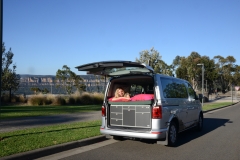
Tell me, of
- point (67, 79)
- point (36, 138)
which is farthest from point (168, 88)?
point (67, 79)

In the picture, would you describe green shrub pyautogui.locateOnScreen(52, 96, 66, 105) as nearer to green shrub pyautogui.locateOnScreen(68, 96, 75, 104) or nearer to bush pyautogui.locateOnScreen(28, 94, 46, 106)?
green shrub pyautogui.locateOnScreen(68, 96, 75, 104)

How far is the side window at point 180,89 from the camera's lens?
28.9 feet

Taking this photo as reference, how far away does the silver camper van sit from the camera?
7.27 m

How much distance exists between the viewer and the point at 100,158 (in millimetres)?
6535

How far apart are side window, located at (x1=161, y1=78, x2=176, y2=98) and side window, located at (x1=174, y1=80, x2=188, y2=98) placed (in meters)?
0.39

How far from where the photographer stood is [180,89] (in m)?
9.18

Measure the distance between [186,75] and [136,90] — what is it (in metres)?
41.4

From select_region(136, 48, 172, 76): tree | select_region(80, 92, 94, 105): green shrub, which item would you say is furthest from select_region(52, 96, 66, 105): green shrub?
select_region(136, 48, 172, 76): tree

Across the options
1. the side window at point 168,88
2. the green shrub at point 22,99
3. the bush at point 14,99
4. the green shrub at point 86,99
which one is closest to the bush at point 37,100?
the green shrub at point 22,99

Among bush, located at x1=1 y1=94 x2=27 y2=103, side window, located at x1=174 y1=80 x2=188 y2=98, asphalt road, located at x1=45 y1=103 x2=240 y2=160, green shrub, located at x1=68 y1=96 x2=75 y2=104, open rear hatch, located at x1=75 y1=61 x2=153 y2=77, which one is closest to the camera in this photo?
asphalt road, located at x1=45 y1=103 x2=240 y2=160

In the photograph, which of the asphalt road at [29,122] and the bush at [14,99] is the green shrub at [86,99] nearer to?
the bush at [14,99]

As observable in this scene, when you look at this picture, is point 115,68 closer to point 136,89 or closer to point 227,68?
point 136,89

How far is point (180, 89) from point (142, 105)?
2.28 meters

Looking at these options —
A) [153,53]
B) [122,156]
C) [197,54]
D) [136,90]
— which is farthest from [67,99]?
[197,54]
